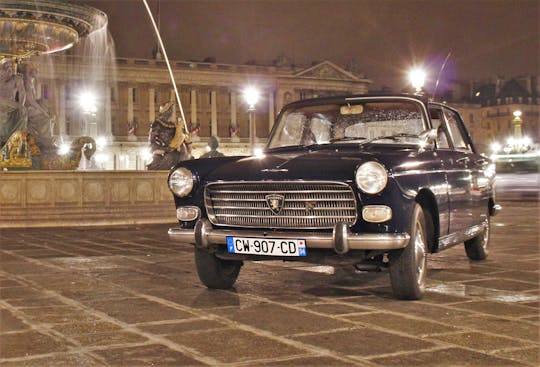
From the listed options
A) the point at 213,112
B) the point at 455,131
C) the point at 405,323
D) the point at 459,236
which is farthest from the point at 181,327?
the point at 213,112

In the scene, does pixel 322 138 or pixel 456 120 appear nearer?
pixel 322 138

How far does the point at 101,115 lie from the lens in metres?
92.7

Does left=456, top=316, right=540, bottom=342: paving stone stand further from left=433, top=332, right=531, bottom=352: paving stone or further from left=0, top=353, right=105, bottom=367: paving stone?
left=0, top=353, right=105, bottom=367: paving stone

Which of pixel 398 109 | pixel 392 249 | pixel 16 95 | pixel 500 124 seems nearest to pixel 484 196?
pixel 398 109

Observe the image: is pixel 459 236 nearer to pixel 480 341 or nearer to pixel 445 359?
pixel 480 341

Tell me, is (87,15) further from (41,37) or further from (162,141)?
(162,141)

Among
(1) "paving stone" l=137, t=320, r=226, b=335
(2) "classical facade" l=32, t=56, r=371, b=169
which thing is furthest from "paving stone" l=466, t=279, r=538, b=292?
(2) "classical facade" l=32, t=56, r=371, b=169

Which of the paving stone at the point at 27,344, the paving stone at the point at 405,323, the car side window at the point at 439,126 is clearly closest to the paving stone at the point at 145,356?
the paving stone at the point at 27,344

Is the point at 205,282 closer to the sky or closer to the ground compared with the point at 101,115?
closer to the ground

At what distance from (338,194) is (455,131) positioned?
2.76 m

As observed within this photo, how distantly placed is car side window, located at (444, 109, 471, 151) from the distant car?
12.8 inches

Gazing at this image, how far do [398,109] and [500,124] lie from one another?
416 feet

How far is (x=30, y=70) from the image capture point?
64.0 feet

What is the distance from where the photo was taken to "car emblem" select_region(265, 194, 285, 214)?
5895 mm
